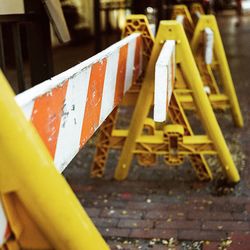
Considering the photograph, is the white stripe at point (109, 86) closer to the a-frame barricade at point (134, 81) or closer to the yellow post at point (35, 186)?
the a-frame barricade at point (134, 81)

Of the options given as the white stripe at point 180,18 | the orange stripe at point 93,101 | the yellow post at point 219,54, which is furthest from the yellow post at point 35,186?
the white stripe at point 180,18

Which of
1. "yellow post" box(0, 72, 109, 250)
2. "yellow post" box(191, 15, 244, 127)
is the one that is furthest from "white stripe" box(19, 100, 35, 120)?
"yellow post" box(191, 15, 244, 127)

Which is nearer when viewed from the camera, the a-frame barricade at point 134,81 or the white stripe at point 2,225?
the white stripe at point 2,225

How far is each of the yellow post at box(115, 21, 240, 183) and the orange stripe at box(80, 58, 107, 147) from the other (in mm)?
1052

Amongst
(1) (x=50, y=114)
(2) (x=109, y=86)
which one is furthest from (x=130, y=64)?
(1) (x=50, y=114)

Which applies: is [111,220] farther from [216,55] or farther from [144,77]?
[216,55]

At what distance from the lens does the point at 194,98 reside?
12.7 feet

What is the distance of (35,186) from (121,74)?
1.90 m

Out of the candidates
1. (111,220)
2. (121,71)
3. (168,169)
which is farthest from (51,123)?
Result: (168,169)

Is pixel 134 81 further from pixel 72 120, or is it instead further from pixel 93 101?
pixel 72 120

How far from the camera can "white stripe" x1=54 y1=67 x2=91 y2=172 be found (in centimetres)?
191

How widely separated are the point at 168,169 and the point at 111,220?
3.70ft

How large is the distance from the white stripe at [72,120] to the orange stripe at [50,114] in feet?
0.16

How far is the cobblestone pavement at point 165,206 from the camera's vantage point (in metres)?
3.24
